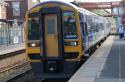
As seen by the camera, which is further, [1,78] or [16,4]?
[16,4]

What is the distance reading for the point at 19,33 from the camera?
49.8 meters

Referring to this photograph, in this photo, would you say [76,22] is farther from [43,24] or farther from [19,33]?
[19,33]

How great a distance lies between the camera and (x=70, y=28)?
621 inches

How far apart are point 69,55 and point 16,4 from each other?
50.2m

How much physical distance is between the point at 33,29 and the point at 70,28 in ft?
4.29

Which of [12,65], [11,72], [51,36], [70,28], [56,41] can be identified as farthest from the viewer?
[12,65]

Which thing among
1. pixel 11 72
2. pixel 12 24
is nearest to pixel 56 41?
pixel 11 72

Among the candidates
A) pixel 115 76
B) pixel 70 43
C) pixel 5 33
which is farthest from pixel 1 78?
pixel 5 33

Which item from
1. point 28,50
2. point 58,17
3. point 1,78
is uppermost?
point 58,17

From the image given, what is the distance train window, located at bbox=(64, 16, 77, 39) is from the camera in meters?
15.7

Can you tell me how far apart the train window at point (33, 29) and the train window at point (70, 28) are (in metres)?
0.99

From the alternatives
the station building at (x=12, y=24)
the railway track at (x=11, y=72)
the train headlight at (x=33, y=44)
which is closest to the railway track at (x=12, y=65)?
Answer: the railway track at (x=11, y=72)

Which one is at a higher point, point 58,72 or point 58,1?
point 58,1

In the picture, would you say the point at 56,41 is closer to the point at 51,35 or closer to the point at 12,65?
the point at 51,35
